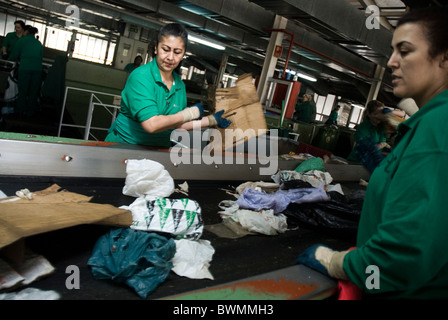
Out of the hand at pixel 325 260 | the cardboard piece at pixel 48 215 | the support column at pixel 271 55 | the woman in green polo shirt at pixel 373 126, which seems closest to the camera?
the cardboard piece at pixel 48 215

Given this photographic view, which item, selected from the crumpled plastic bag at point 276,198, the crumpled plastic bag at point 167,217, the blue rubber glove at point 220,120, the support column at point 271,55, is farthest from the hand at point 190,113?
the support column at point 271,55

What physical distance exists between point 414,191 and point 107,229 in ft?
3.20

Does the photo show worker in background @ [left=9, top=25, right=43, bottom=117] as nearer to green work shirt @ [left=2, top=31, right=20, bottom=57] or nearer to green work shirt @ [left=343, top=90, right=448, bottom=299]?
green work shirt @ [left=2, top=31, right=20, bottom=57]

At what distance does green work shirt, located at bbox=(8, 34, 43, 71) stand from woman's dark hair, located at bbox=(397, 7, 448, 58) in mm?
7131

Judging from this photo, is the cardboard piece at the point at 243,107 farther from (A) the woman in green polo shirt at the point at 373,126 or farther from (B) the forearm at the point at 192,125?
(A) the woman in green polo shirt at the point at 373,126

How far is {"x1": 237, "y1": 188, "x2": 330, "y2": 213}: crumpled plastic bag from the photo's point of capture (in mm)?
1769

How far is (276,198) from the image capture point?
6.03 ft

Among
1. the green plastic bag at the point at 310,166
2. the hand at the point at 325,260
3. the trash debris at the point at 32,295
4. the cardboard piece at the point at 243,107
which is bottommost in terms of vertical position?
the trash debris at the point at 32,295

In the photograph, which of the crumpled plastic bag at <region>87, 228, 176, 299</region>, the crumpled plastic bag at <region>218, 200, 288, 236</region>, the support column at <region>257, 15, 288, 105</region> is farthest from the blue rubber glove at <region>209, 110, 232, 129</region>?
the support column at <region>257, 15, 288, 105</region>

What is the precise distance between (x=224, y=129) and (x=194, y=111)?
0.73 ft

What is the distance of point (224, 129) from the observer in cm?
206

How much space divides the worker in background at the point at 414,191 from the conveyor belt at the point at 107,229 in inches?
16.5

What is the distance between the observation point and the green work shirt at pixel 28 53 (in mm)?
6355
